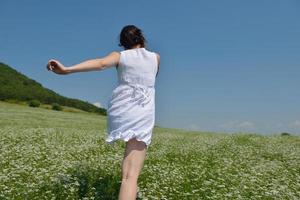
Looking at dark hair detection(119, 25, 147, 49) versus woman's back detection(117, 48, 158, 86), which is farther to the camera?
dark hair detection(119, 25, 147, 49)

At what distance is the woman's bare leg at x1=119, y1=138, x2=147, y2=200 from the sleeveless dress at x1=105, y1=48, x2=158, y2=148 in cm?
13

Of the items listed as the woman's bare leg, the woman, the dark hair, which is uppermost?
the dark hair

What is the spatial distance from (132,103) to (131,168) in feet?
3.02

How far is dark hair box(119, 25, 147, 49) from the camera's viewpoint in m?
6.86

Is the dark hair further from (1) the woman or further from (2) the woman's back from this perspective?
(2) the woman's back

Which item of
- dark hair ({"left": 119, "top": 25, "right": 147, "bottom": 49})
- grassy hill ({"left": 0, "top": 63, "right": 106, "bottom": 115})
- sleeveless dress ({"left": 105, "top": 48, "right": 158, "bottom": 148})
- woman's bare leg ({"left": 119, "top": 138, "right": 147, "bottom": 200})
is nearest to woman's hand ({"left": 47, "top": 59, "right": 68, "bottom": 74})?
sleeveless dress ({"left": 105, "top": 48, "right": 158, "bottom": 148})

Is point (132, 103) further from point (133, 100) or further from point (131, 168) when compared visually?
point (131, 168)

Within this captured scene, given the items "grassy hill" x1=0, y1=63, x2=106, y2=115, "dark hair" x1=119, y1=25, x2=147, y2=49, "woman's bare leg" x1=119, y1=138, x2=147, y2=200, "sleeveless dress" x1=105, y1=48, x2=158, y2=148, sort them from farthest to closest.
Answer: "grassy hill" x1=0, y1=63, x2=106, y2=115 → "dark hair" x1=119, y1=25, x2=147, y2=49 → "sleeveless dress" x1=105, y1=48, x2=158, y2=148 → "woman's bare leg" x1=119, y1=138, x2=147, y2=200

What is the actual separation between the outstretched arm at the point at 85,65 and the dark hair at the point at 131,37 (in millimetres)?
553

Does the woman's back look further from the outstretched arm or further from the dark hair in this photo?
the outstretched arm

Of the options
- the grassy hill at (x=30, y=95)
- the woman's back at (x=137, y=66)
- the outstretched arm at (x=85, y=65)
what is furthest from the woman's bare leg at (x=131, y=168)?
the grassy hill at (x=30, y=95)

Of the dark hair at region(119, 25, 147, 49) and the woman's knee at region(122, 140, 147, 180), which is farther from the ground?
the dark hair at region(119, 25, 147, 49)

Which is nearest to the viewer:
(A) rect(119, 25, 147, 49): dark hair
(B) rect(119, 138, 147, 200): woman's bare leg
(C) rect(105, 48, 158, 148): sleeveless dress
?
(B) rect(119, 138, 147, 200): woman's bare leg

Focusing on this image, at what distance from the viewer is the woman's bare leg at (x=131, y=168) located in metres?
6.50
